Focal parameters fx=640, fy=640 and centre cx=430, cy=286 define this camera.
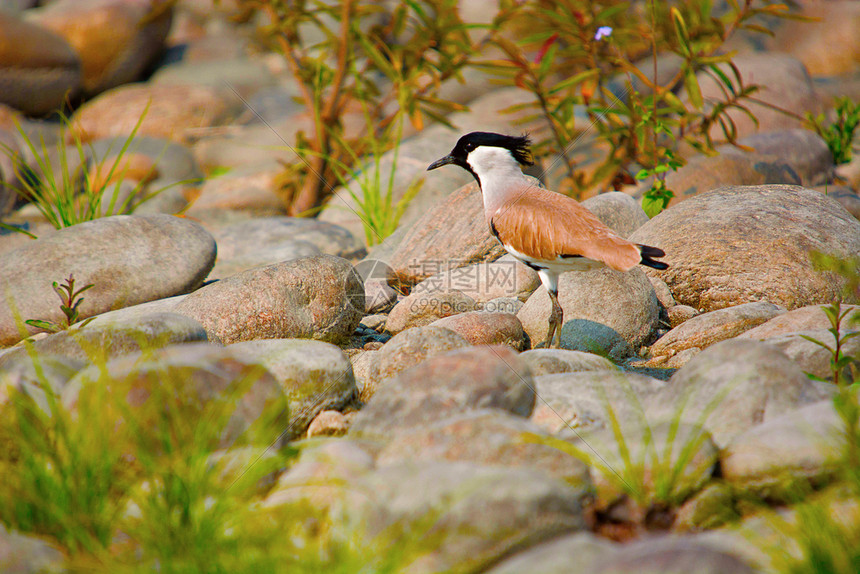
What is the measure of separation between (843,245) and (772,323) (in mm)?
1470

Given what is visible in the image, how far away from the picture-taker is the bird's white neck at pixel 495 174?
473 cm

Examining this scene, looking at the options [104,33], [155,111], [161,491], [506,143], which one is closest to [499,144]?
[506,143]

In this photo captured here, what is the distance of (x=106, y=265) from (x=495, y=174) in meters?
3.11

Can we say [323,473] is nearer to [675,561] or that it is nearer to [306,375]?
[306,375]

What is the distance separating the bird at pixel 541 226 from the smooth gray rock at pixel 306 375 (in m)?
1.58

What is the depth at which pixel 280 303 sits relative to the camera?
442cm

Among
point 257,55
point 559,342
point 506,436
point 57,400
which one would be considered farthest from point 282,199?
point 257,55

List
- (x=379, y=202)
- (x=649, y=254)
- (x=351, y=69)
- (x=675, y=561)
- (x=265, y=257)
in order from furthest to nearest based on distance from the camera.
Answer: (x=351, y=69) < (x=379, y=202) < (x=265, y=257) < (x=649, y=254) < (x=675, y=561)

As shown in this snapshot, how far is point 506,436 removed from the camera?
99.3 inches

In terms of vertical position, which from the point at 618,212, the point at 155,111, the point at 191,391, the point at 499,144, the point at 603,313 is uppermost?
the point at 499,144

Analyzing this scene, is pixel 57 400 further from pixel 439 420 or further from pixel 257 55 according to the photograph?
pixel 257 55

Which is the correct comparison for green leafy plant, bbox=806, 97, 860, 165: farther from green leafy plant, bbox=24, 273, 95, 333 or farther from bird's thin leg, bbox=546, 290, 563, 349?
green leafy plant, bbox=24, 273, 95, 333

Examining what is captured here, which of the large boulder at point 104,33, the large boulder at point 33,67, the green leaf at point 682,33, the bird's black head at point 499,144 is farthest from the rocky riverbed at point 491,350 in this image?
the large boulder at point 104,33

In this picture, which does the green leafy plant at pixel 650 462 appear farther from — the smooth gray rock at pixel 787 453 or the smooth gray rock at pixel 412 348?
the smooth gray rock at pixel 412 348
